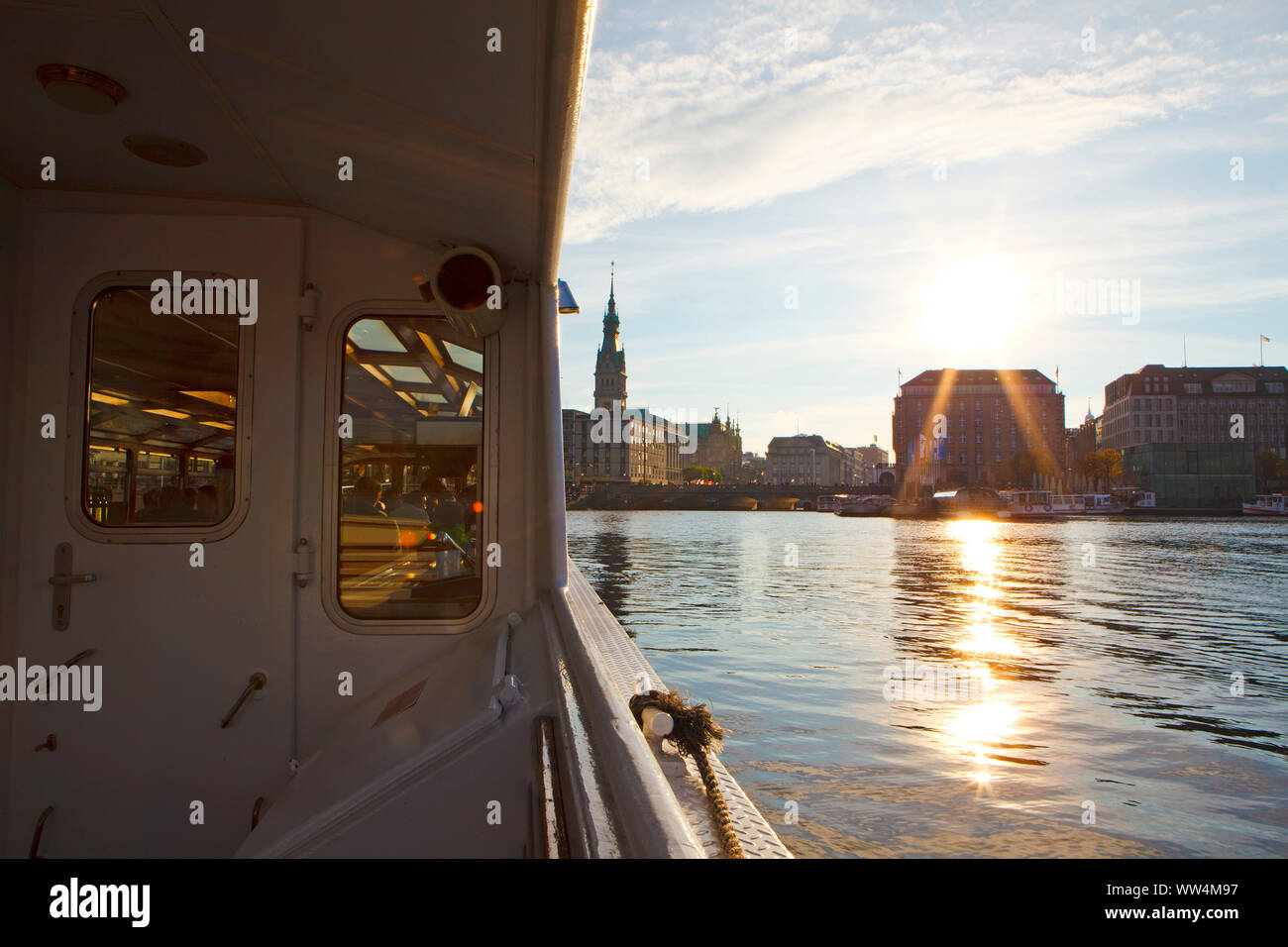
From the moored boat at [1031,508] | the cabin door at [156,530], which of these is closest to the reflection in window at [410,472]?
the cabin door at [156,530]

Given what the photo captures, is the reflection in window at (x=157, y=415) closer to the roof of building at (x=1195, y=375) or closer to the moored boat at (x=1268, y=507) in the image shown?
the moored boat at (x=1268, y=507)

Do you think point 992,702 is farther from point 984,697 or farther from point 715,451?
point 715,451

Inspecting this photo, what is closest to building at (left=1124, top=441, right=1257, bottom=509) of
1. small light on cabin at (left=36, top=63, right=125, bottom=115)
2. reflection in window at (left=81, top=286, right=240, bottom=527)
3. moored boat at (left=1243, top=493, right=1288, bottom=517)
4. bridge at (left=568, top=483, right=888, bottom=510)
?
moored boat at (left=1243, top=493, right=1288, bottom=517)

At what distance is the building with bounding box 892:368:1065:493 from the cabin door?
11747cm

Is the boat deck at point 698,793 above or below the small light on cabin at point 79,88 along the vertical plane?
below

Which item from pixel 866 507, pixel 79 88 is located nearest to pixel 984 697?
pixel 79 88

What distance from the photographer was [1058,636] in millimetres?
15219

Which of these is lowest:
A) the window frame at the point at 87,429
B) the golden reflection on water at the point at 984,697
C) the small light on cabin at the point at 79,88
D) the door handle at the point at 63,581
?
the golden reflection on water at the point at 984,697

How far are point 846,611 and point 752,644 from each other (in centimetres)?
502

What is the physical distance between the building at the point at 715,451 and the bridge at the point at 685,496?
5810 centimetres

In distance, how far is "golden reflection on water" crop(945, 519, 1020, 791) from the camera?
8039 millimetres

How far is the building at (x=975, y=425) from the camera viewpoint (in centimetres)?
11762
